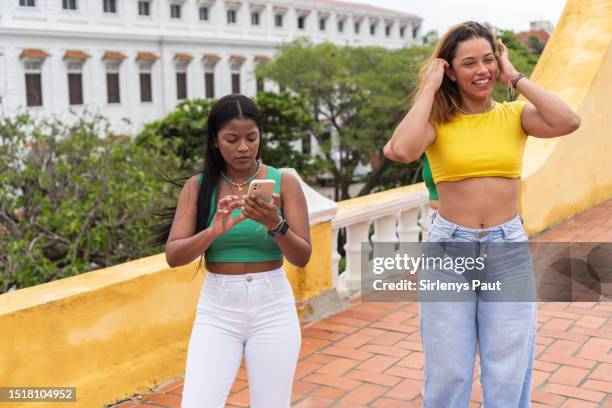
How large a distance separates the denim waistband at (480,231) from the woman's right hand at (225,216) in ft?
2.37

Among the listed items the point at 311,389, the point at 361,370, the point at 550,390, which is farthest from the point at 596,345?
the point at 311,389

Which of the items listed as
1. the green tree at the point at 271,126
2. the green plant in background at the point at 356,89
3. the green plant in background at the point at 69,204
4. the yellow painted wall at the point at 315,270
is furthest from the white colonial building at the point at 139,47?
the yellow painted wall at the point at 315,270

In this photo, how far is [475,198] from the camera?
98.2 inches

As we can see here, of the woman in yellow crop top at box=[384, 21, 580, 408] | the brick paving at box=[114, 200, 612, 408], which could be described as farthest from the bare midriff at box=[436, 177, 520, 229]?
the brick paving at box=[114, 200, 612, 408]

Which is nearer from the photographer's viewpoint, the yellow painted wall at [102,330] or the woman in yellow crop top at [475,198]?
the woman in yellow crop top at [475,198]

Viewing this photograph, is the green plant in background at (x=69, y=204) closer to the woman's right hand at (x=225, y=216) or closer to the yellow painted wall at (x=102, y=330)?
the yellow painted wall at (x=102, y=330)

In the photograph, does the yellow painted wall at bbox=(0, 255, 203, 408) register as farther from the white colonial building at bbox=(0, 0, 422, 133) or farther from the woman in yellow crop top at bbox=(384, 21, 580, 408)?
the white colonial building at bbox=(0, 0, 422, 133)

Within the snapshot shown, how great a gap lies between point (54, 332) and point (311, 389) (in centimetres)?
129

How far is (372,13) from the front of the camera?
1876 inches

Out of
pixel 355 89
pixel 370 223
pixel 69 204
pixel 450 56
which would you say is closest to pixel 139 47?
pixel 355 89

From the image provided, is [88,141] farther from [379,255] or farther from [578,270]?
[578,270]

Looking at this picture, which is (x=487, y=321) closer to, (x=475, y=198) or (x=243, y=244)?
(x=475, y=198)

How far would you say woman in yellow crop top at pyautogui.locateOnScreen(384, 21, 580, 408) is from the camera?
2480 mm

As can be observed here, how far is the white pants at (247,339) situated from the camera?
7.84ft
